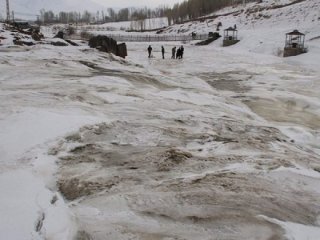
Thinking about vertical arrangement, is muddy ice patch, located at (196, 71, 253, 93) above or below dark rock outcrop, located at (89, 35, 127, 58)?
below

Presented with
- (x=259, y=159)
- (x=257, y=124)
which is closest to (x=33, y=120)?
(x=259, y=159)

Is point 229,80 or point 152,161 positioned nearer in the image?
point 152,161

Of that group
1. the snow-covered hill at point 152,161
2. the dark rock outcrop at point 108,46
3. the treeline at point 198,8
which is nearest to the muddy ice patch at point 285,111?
the snow-covered hill at point 152,161

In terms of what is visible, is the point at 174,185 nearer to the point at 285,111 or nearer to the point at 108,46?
the point at 285,111

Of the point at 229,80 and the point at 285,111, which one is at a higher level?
the point at 229,80

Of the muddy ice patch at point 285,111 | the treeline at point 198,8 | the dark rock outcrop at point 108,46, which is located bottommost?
the muddy ice patch at point 285,111

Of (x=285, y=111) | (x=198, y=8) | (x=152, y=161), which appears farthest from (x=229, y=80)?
(x=198, y=8)

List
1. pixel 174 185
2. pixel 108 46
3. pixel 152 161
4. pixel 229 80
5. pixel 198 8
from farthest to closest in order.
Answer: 1. pixel 198 8
2. pixel 108 46
3. pixel 229 80
4. pixel 152 161
5. pixel 174 185

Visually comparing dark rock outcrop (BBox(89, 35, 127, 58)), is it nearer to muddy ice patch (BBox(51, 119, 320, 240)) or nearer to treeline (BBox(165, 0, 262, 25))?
muddy ice patch (BBox(51, 119, 320, 240))

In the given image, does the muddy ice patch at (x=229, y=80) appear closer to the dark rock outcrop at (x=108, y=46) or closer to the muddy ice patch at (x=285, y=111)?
the muddy ice patch at (x=285, y=111)

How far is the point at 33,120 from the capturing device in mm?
6215

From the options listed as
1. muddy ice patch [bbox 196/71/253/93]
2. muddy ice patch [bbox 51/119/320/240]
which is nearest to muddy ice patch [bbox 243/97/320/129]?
muddy ice patch [bbox 196/71/253/93]

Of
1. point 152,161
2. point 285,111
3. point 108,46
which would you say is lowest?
point 285,111

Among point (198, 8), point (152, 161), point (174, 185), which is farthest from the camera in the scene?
point (198, 8)
